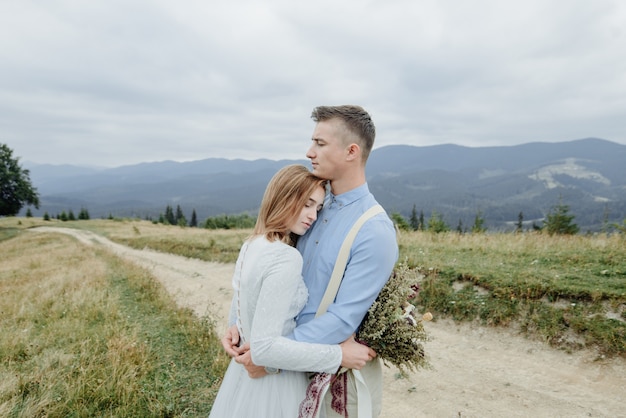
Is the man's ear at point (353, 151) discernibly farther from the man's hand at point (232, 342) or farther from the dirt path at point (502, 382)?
the dirt path at point (502, 382)

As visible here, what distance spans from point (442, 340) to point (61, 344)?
6634 millimetres

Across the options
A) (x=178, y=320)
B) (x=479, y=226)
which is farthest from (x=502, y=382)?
(x=479, y=226)

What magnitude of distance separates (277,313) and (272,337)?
142 mm

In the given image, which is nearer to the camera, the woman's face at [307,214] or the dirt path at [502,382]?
the woman's face at [307,214]

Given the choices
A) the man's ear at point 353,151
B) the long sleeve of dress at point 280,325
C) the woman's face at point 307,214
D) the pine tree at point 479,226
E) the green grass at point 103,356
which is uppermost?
the man's ear at point 353,151

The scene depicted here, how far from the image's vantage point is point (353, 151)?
2.64 m

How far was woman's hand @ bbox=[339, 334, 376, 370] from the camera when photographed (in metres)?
2.32

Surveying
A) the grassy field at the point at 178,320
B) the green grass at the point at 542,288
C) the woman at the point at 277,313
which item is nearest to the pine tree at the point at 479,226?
the grassy field at the point at 178,320

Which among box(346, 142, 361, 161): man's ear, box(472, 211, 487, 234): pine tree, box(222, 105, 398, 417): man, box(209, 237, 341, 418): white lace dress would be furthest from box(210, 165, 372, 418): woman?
box(472, 211, 487, 234): pine tree

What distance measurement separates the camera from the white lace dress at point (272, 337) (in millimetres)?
2174

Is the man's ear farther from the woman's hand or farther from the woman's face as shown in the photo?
the woman's hand

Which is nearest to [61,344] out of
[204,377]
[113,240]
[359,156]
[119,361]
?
[119,361]

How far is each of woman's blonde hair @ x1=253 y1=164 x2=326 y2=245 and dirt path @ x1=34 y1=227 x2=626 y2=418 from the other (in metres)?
3.71

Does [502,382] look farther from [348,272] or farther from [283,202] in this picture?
[283,202]
